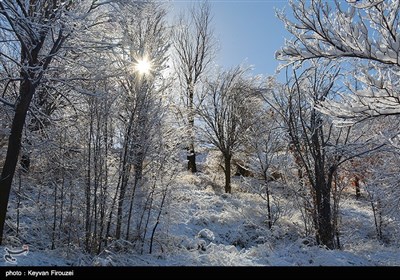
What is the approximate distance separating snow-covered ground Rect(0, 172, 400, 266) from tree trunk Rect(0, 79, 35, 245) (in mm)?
945

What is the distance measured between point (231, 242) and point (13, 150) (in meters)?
7.84

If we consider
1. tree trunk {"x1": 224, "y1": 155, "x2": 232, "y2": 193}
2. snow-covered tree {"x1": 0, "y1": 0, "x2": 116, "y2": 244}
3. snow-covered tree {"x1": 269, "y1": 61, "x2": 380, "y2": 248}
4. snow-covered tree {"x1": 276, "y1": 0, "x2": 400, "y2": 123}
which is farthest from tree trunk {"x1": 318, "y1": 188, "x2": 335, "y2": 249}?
snow-covered tree {"x1": 0, "y1": 0, "x2": 116, "y2": 244}

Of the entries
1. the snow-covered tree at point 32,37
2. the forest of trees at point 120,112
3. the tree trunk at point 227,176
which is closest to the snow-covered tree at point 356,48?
the forest of trees at point 120,112

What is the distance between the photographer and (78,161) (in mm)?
7320

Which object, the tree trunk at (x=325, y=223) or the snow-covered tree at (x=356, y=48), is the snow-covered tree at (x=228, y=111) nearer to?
the tree trunk at (x=325, y=223)

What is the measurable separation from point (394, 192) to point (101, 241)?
25.3 feet

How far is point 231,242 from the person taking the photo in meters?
11.2

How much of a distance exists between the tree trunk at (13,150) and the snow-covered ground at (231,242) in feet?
3.10

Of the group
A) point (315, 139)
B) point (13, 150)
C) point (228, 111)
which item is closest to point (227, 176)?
point (228, 111)

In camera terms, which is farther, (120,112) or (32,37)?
(120,112)

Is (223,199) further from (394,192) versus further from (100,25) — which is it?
(100,25)

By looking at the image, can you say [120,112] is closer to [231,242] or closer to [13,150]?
[13,150]

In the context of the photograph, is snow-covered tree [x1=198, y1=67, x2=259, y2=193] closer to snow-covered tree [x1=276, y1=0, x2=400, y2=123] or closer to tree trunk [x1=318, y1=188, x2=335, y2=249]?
tree trunk [x1=318, y1=188, x2=335, y2=249]
